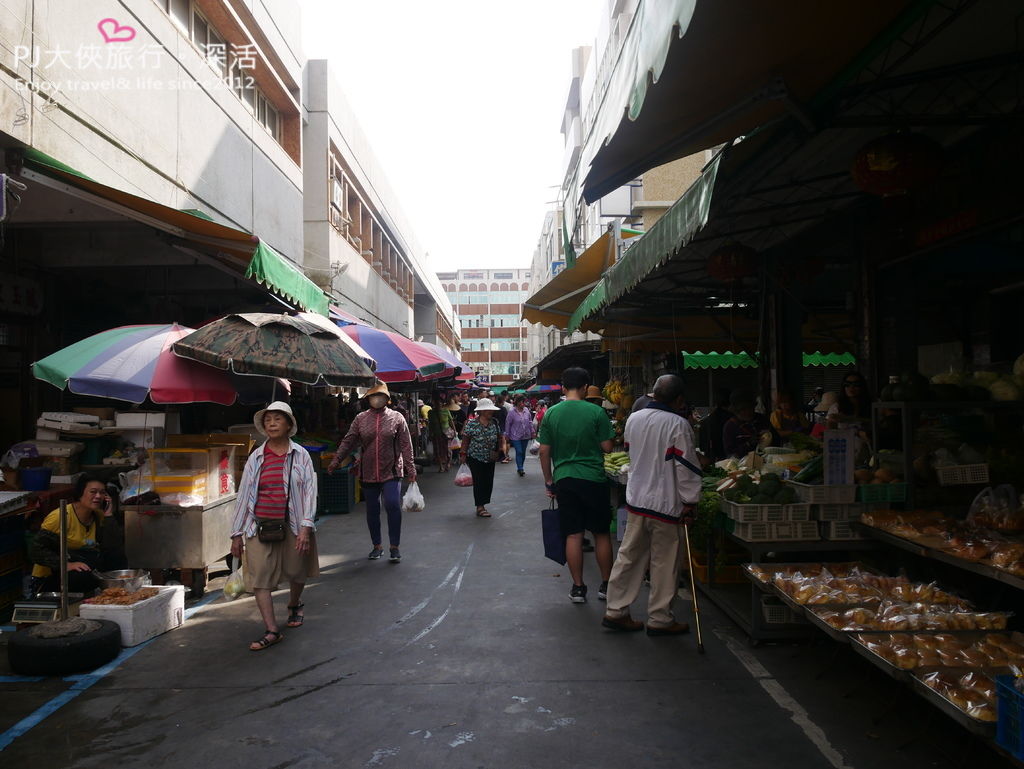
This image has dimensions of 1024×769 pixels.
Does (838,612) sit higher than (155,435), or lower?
lower

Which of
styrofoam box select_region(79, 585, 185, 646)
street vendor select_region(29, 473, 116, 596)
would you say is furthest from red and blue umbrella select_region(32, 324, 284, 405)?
styrofoam box select_region(79, 585, 185, 646)

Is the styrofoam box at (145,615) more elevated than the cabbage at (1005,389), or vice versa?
the cabbage at (1005,389)

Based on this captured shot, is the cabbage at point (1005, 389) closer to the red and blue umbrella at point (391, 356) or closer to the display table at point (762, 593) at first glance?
the display table at point (762, 593)

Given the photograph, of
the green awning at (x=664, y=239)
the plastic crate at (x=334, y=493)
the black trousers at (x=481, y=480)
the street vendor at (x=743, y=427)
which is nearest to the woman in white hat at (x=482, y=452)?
the black trousers at (x=481, y=480)

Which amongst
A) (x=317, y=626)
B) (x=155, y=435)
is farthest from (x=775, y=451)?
(x=155, y=435)

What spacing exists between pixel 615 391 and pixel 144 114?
9.25 m

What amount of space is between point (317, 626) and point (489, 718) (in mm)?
2355

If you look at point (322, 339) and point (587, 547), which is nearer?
point (322, 339)

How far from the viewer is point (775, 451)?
6.74m

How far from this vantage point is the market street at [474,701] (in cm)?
366

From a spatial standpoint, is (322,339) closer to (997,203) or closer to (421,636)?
(421,636)

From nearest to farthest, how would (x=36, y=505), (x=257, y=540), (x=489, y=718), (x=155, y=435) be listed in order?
(x=489, y=718)
(x=257, y=540)
(x=36, y=505)
(x=155, y=435)

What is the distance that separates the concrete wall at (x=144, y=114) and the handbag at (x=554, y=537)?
569 centimetres

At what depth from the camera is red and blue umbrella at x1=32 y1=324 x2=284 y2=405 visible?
6164 mm
